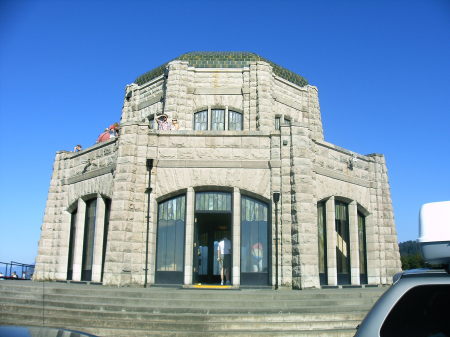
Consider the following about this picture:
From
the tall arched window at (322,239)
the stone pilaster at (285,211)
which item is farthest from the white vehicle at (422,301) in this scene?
the tall arched window at (322,239)

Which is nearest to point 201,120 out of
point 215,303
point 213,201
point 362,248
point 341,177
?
point 213,201

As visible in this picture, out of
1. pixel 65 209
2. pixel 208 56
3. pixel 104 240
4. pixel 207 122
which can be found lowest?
pixel 104 240

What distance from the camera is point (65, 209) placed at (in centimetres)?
1950

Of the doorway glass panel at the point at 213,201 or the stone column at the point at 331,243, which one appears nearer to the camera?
the doorway glass panel at the point at 213,201

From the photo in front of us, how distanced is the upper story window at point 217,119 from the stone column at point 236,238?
6855mm

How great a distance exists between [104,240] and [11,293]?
178 inches

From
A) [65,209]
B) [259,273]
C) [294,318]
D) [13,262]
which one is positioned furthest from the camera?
[13,262]

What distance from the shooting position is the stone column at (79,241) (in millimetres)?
18188

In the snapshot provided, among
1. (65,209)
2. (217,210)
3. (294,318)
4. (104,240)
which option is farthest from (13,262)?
(294,318)

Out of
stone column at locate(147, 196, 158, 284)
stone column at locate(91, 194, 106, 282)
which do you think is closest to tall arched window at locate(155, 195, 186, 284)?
stone column at locate(147, 196, 158, 284)

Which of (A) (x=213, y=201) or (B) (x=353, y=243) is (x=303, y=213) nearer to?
(A) (x=213, y=201)

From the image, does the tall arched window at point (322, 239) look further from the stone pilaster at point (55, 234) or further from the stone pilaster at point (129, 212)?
the stone pilaster at point (55, 234)

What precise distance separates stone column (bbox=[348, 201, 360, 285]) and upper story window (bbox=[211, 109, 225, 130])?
7519mm

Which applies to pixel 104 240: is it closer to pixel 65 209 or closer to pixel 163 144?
pixel 65 209
